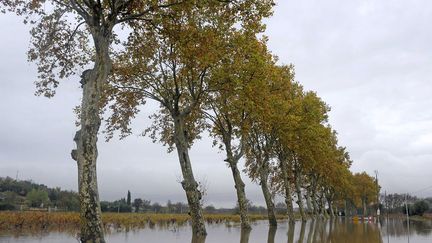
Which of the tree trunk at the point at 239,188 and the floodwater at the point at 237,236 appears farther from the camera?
the tree trunk at the point at 239,188

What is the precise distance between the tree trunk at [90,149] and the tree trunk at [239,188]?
17.0 meters

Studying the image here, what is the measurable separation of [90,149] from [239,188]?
1820 centimetres

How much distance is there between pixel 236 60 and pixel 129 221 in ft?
50.9

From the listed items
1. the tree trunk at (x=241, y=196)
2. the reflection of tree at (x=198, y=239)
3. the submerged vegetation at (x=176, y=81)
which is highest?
the submerged vegetation at (x=176, y=81)

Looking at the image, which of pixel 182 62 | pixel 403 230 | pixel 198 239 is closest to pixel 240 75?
pixel 182 62

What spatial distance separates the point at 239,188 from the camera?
30062mm

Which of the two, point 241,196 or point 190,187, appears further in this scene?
point 241,196

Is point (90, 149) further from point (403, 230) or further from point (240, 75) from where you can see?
point (403, 230)

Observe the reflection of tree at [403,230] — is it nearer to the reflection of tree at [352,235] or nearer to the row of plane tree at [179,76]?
the reflection of tree at [352,235]

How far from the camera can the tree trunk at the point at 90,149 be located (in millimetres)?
12633

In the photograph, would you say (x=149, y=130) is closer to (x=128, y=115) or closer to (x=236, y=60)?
(x=128, y=115)

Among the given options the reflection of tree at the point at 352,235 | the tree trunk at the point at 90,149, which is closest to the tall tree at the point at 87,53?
the tree trunk at the point at 90,149

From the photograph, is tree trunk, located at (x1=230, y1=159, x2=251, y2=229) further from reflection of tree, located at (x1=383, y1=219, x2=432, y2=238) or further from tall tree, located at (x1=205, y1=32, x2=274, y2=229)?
reflection of tree, located at (x1=383, y1=219, x2=432, y2=238)

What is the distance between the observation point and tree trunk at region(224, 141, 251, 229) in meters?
29.9
